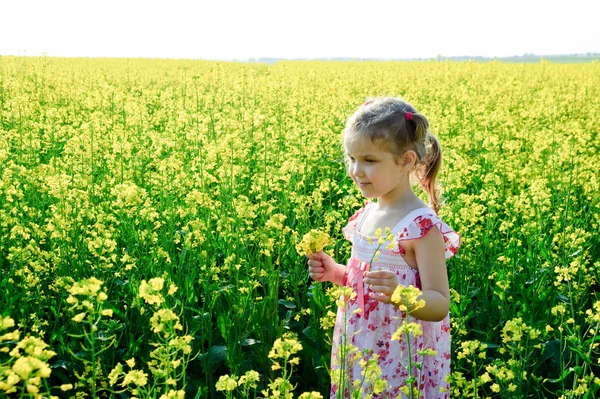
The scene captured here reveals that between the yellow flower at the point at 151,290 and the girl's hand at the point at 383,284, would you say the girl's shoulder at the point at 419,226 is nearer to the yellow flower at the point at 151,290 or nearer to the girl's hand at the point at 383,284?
the girl's hand at the point at 383,284

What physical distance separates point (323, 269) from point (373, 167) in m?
0.43

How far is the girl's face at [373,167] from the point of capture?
2.45m

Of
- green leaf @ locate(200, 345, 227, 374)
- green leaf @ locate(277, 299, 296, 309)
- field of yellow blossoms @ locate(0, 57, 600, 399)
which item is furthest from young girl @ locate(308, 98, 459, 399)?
green leaf @ locate(277, 299, 296, 309)

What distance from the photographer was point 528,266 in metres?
4.05

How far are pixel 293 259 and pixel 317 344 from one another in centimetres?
71

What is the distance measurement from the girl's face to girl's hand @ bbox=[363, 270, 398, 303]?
18.0 inches

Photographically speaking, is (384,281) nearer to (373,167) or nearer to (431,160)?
(373,167)

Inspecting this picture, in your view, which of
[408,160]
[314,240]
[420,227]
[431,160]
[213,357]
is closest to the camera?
[314,240]

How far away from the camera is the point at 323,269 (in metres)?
2.54

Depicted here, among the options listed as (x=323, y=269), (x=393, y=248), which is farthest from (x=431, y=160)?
(x=323, y=269)

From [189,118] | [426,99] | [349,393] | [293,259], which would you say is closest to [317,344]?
[293,259]

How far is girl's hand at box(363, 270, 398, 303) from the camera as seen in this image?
2074 millimetres

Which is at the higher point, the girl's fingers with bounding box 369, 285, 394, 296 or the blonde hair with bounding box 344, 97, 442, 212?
the blonde hair with bounding box 344, 97, 442, 212

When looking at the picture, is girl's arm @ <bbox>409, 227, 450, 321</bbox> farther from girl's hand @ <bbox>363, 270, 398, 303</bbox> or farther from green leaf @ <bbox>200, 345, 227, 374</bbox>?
green leaf @ <bbox>200, 345, 227, 374</bbox>
